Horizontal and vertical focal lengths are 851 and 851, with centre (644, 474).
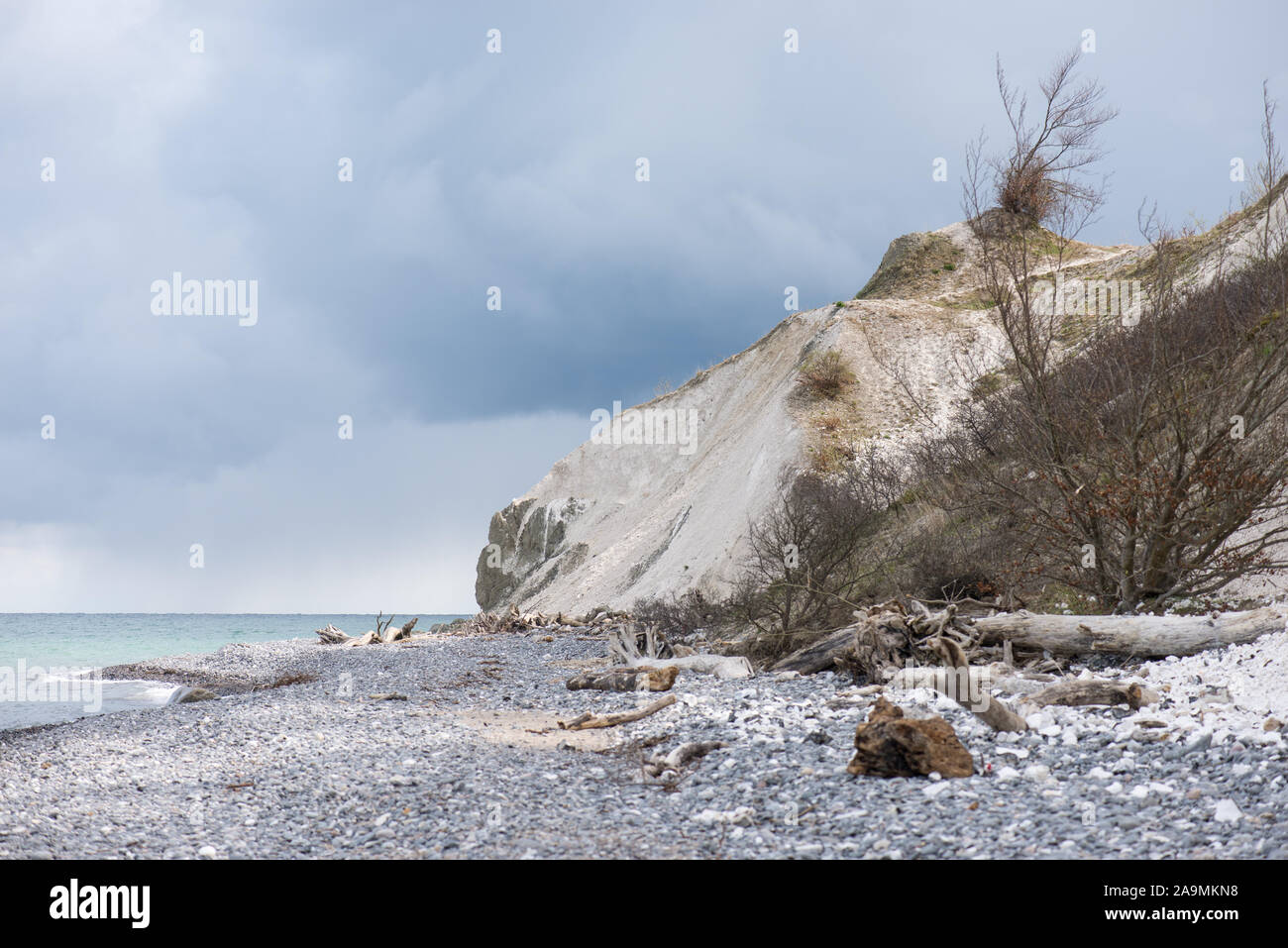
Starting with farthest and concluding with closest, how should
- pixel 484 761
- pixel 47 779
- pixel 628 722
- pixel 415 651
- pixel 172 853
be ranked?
pixel 415 651, pixel 628 722, pixel 47 779, pixel 484 761, pixel 172 853

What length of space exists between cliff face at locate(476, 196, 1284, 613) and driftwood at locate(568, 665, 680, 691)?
1060 centimetres

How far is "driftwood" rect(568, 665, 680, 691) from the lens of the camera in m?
10.9

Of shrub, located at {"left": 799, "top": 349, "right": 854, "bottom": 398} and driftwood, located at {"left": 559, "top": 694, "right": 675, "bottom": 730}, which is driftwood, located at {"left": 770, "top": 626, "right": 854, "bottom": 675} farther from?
shrub, located at {"left": 799, "top": 349, "right": 854, "bottom": 398}

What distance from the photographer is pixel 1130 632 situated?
8.55 metres

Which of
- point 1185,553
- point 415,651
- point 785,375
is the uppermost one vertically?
point 785,375

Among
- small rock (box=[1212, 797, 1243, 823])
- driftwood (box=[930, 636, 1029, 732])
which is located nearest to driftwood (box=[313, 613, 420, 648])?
driftwood (box=[930, 636, 1029, 732])

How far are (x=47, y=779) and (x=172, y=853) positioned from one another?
3457 millimetres

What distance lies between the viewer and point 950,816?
4.60 metres

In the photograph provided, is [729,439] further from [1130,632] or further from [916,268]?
[1130,632]

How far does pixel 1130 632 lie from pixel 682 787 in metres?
5.33

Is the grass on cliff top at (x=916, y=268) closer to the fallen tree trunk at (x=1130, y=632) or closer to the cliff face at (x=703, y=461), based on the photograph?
the cliff face at (x=703, y=461)
